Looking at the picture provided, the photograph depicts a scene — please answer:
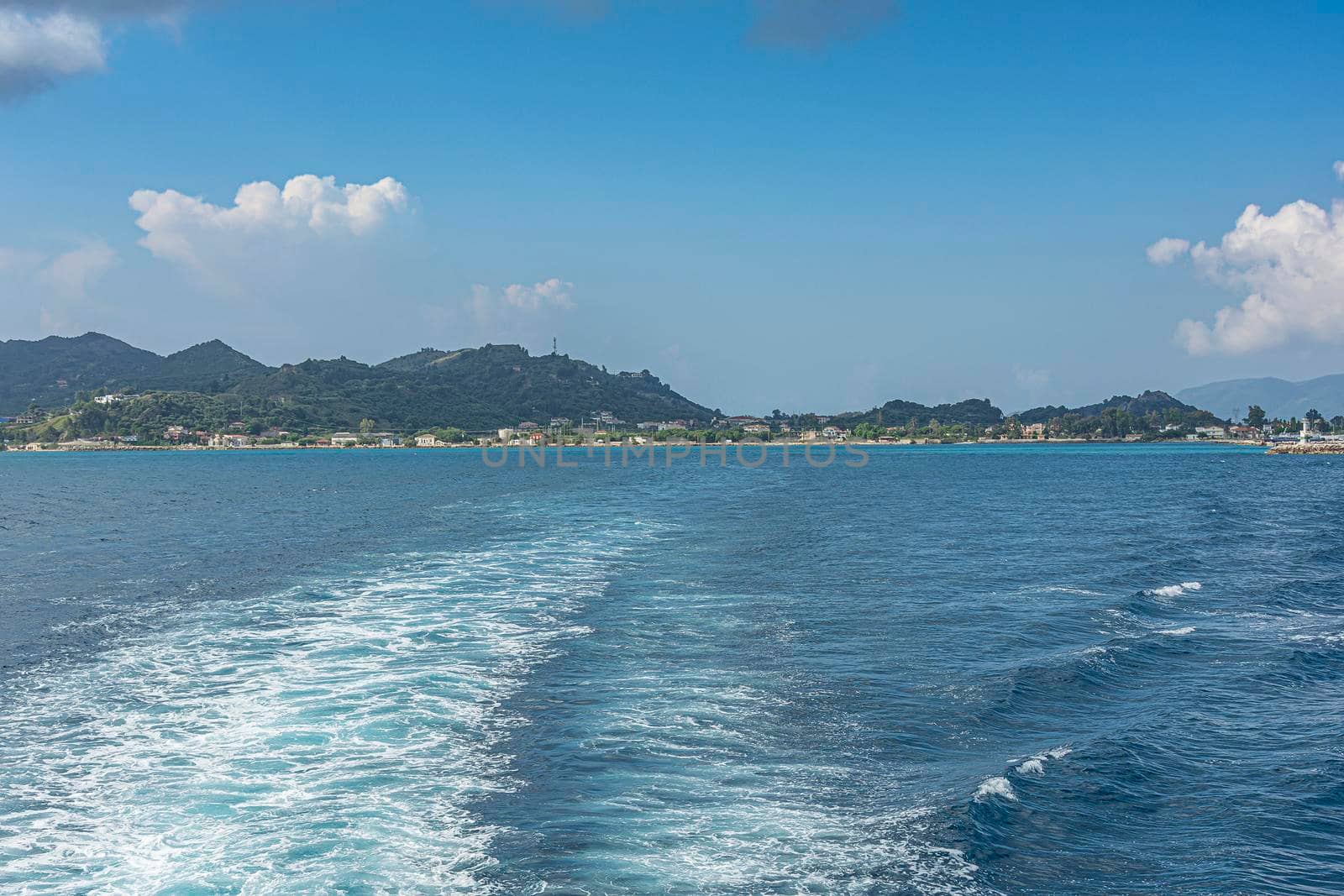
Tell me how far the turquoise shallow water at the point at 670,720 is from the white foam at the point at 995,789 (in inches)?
1.9

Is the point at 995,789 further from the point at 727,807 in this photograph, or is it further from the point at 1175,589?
the point at 1175,589

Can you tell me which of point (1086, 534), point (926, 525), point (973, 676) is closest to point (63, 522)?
point (926, 525)

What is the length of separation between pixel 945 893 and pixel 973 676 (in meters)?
9.28

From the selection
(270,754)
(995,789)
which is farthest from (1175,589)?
(270,754)

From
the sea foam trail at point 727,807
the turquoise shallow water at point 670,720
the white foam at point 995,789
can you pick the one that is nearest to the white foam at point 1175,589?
the turquoise shallow water at point 670,720

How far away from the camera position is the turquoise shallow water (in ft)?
37.2

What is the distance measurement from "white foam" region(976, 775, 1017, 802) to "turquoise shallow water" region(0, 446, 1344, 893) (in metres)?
0.05

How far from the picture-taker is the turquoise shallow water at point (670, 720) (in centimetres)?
1134

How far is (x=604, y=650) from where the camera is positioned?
70.7ft

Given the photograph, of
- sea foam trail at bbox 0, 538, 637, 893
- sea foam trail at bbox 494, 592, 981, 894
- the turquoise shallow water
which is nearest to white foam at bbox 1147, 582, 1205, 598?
the turquoise shallow water

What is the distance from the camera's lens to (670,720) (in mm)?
16375

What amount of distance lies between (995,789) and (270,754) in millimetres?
11161

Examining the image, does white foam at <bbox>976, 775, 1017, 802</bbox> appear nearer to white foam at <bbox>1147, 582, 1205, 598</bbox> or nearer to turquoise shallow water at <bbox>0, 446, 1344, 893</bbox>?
turquoise shallow water at <bbox>0, 446, 1344, 893</bbox>

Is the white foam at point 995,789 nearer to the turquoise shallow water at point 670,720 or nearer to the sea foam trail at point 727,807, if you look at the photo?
the turquoise shallow water at point 670,720
